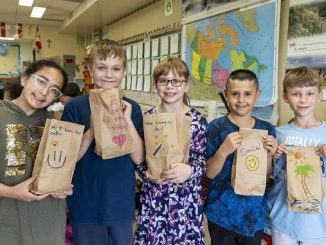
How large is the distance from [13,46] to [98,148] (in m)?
9.79

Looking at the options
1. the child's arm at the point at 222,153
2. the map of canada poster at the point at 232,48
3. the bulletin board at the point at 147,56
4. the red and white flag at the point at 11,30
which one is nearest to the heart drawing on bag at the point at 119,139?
the child's arm at the point at 222,153

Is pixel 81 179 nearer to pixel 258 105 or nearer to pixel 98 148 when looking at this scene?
pixel 98 148

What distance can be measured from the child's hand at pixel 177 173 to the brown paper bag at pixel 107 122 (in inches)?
7.2

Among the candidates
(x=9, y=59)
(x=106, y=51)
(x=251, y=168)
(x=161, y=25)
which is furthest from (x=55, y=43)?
(x=251, y=168)

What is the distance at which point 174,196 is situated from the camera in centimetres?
122

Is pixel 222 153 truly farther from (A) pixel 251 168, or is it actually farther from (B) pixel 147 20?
(B) pixel 147 20

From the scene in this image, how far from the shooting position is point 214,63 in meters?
2.50

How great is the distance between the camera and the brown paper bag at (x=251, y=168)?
46.2 inches

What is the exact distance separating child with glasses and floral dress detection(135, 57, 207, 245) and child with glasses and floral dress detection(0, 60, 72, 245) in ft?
1.06

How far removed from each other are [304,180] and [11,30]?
7.79 m

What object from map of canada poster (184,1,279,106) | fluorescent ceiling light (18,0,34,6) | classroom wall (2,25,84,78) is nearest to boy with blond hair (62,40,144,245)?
map of canada poster (184,1,279,106)

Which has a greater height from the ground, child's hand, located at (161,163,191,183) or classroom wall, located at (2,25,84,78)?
classroom wall, located at (2,25,84,78)

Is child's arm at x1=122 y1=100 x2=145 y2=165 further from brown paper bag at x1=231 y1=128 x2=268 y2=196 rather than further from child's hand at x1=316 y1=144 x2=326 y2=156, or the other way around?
child's hand at x1=316 y1=144 x2=326 y2=156

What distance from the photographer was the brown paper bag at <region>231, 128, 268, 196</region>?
1.17m
